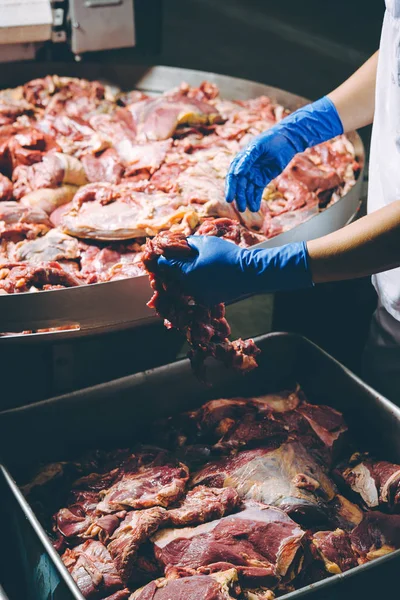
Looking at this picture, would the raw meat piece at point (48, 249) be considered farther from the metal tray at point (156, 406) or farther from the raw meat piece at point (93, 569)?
the raw meat piece at point (93, 569)

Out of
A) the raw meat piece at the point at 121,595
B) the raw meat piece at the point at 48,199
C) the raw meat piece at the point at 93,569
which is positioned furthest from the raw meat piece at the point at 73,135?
the raw meat piece at the point at 121,595

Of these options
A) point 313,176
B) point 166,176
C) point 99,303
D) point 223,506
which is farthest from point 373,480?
point 166,176

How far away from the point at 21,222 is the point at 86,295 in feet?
2.54

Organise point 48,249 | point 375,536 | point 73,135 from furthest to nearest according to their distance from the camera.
Answer: point 73,135, point 48,249, point 375,536

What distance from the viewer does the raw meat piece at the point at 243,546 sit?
7.00 ft

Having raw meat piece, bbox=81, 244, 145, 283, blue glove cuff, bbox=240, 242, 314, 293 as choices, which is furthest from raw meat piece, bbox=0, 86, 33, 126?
blue glove cuff, bbox=240, 242, 314, 293

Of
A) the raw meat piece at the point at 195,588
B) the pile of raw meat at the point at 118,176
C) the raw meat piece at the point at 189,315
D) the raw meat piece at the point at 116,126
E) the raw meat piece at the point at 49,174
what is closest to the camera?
the raw meat piece at the point at 195,588

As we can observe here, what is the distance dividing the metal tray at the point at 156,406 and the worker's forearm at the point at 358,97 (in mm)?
1159

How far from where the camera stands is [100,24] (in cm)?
459

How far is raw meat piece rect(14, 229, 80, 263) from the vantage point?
3.01 meters

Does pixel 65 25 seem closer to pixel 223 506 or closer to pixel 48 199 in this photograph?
pixel 48 199

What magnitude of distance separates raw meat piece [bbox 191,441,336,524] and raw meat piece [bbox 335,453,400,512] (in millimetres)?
110

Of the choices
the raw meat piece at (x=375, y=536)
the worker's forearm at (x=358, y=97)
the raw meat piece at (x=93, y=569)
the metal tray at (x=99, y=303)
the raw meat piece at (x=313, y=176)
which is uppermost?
the worker's forearm at (x=358, y=97)

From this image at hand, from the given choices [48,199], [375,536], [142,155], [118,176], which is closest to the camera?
[375,536]
